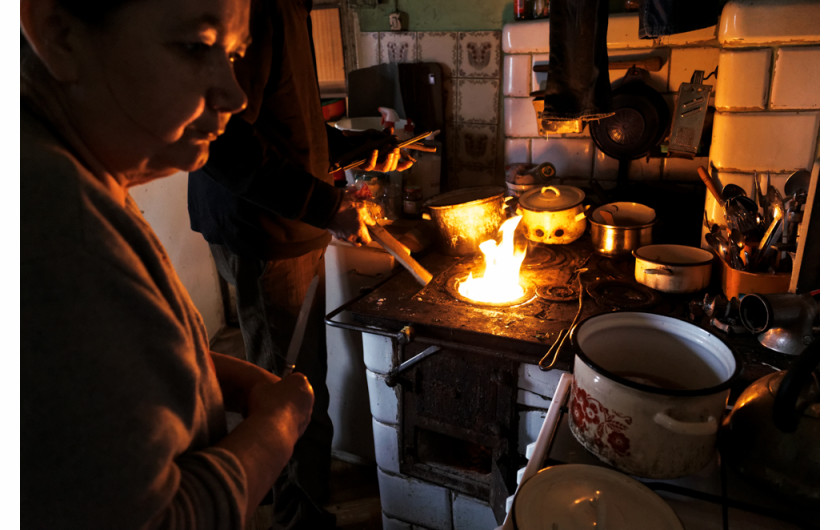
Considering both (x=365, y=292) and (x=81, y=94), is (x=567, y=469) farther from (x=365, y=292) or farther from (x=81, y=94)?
(x=365, y=292)

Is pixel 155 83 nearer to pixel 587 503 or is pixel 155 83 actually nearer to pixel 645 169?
pixel 587 503

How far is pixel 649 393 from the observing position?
0.79 meters

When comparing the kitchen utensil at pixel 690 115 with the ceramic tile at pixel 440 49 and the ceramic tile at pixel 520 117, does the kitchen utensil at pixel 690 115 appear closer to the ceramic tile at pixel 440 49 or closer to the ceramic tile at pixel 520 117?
the ceramic tile at pixel 520 117

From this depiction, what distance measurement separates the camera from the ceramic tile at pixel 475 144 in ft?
8.05

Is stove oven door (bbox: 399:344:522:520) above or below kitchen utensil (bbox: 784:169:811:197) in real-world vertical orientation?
below

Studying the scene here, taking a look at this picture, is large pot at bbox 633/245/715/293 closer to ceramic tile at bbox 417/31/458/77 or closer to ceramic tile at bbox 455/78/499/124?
ceramic tile at bbox 455/78/499/124

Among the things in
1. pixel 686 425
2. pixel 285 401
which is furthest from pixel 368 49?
pixel 686 425

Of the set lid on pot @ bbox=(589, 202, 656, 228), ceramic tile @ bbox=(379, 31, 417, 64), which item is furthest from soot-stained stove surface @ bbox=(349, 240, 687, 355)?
ceramic tile @ bbox=(379, 31, 417, 64)

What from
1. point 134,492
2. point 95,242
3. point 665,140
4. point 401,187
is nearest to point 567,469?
point 134,492

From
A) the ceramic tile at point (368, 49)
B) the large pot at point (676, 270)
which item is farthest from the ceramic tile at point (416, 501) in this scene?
the ceramic tile at point (368, 49)

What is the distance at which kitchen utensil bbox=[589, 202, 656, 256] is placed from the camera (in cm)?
185

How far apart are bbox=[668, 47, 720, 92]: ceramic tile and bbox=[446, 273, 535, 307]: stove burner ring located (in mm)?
993

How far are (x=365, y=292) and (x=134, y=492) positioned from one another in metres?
1.37

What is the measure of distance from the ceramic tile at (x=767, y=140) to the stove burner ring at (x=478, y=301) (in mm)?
736
